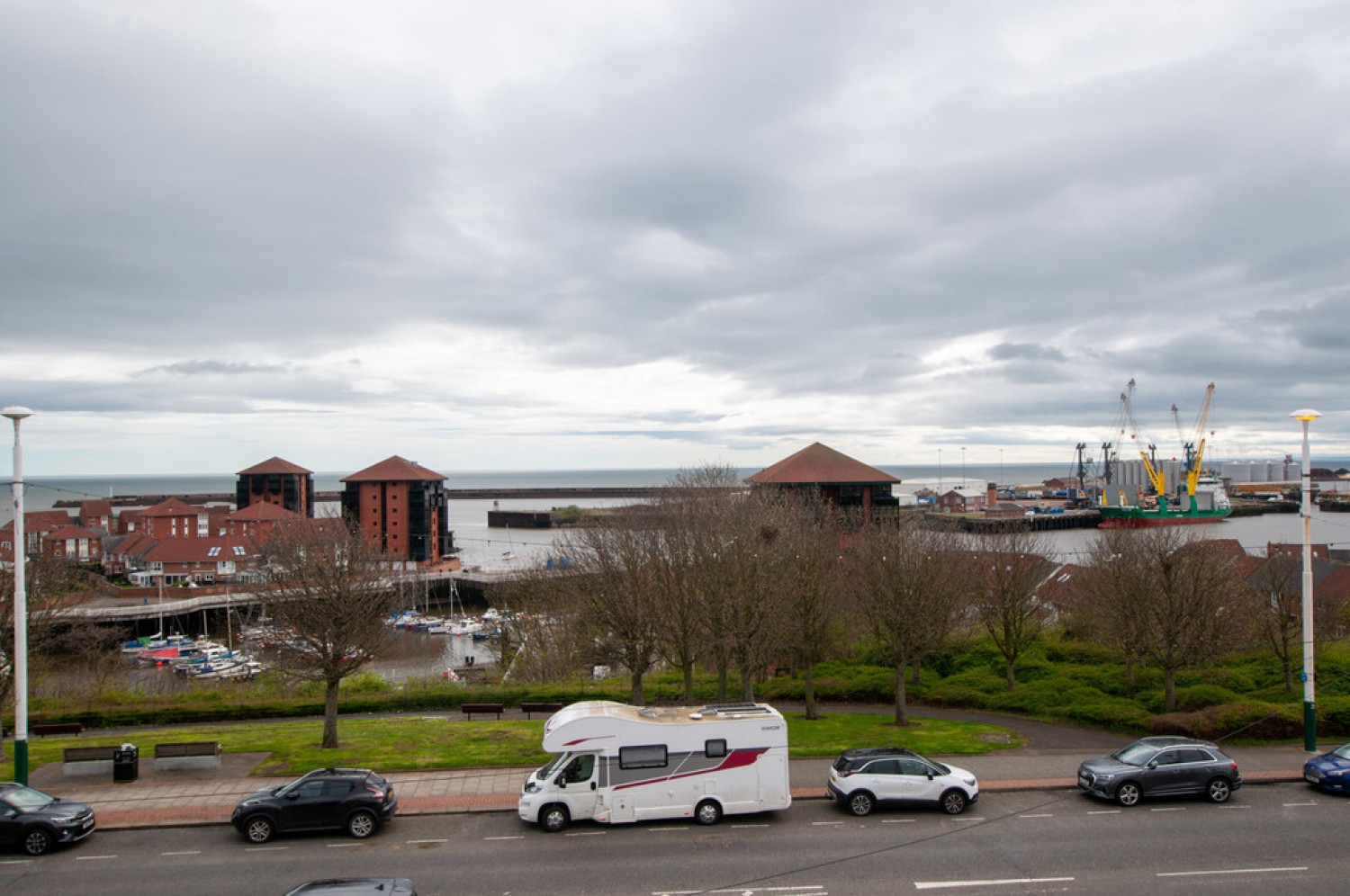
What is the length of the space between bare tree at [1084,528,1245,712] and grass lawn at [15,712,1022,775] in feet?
20.1

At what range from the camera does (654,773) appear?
684 inches

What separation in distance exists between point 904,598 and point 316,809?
1831cm

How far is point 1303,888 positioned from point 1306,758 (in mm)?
9868

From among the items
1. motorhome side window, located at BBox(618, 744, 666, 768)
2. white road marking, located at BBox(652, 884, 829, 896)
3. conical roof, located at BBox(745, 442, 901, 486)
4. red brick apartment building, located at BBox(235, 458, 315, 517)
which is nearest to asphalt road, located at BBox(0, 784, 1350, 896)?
white road marking, located at BBox(652, 884, 829, 896)

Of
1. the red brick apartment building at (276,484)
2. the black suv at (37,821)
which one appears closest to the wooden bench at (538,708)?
the black suv at (37,821)

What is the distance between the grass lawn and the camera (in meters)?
22.4

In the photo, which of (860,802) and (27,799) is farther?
(860,802)

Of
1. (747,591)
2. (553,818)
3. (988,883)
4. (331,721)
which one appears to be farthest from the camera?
(747,591)

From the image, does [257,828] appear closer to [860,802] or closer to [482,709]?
[860,802]

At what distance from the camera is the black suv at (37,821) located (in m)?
15.8

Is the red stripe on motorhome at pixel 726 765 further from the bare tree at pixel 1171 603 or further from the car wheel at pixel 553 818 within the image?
the bare tree at pixel 1171 603

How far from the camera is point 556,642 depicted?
1606 inches

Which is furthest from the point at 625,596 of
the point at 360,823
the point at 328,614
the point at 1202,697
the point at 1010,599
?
the point at 1202,697

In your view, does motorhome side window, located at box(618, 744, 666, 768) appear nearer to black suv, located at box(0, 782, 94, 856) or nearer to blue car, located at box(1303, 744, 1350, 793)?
black suv, located at box(0, 782, 94, 856)
